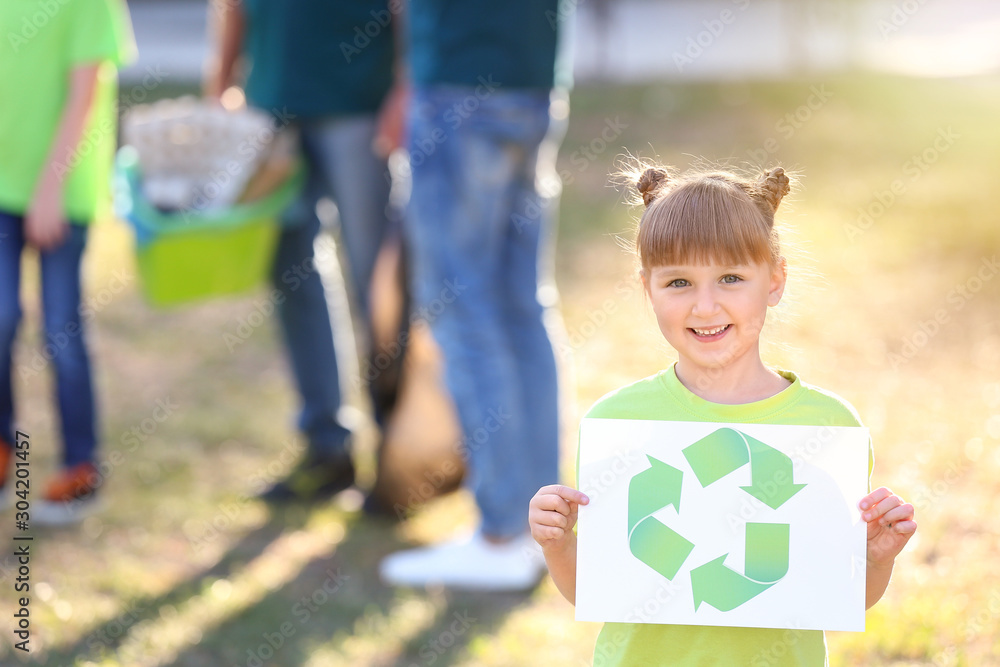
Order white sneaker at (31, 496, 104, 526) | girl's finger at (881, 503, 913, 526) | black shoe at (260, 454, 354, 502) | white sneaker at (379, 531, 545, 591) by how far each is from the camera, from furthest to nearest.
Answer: black shoe at (260, 454, 354, 502)
white sneaker at (31, 496, 104, 526)
white sneaker at (379, 531, 545, 591)
girl's finger at (881, 503, 913, 526)

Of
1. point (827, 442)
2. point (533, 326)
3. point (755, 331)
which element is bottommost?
point (533, 326)

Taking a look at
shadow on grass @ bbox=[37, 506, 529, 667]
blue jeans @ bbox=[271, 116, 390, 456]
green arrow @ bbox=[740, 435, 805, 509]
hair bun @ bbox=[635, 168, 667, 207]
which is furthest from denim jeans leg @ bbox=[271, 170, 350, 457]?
green arrow @ bbox=[740, 435, 805, 509]

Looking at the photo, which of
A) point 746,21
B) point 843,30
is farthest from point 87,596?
point 746,21

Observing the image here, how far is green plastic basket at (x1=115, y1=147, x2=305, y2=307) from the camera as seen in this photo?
3.34m

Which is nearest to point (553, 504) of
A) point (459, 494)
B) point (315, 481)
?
point (459, 494)

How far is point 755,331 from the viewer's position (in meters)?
1.58

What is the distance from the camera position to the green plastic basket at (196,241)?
334cm

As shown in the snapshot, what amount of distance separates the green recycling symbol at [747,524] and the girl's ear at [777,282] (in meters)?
0.21

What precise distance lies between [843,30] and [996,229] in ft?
18.4

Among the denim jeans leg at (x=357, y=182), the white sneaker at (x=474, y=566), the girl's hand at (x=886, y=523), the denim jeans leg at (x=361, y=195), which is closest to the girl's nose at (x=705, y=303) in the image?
the girl's hand at (x=886, y=523)

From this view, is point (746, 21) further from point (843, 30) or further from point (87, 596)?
point (87, 596)

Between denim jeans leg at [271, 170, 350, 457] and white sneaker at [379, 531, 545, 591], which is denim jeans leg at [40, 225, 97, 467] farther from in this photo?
white sneaker at [379, 531, 545, 591]

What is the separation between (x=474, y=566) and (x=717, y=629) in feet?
5.05

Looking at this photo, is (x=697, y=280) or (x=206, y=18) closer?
(x=697, y=280)
